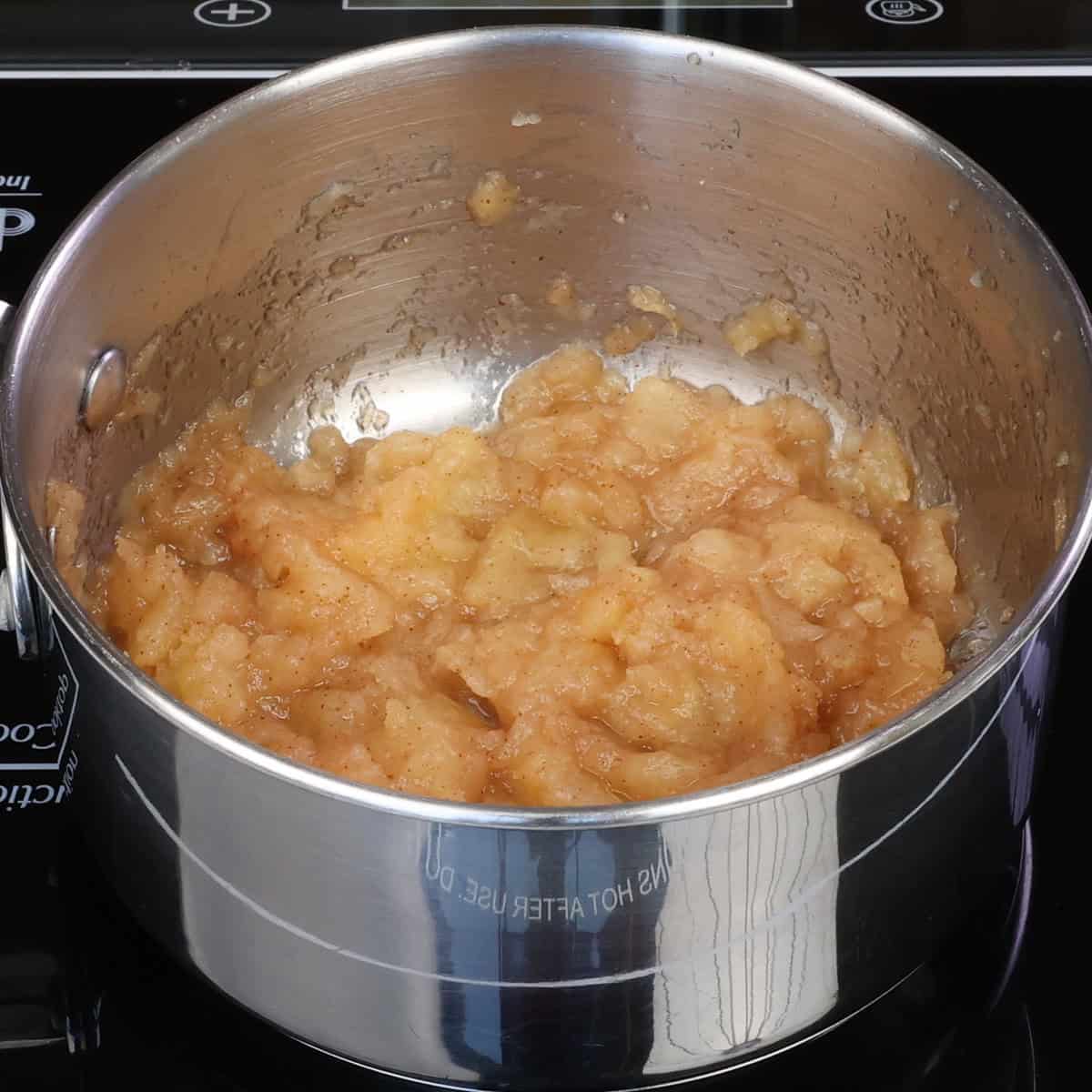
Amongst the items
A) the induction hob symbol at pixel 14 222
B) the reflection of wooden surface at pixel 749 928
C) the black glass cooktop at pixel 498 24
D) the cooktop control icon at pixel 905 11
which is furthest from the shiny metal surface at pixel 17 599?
the cooktop control icon at pixel 905 11

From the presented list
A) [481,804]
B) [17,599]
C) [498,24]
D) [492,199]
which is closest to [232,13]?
[498,24]

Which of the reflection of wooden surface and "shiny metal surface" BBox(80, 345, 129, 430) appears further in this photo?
"shiny metal surface" BBox(80, 345, 129, 430)

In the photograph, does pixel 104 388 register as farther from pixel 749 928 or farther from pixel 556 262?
pixel 749 928

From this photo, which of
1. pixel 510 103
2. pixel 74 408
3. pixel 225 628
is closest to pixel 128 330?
pixel 74 408

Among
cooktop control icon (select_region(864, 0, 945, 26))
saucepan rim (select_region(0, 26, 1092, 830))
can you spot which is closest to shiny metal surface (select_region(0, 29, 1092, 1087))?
saucepan rim (select_region(0, 26, 1092, 830))

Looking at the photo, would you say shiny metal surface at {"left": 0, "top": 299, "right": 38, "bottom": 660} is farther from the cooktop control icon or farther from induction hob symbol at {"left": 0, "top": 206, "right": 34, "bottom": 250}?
the cooktop control icon

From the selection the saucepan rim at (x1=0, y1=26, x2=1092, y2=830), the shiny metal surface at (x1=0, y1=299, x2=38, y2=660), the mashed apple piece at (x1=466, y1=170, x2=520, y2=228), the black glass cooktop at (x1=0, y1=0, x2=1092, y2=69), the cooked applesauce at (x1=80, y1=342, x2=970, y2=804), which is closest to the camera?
the saucepan rim at (x1=0, y1=26, x2=1092, y2=830)

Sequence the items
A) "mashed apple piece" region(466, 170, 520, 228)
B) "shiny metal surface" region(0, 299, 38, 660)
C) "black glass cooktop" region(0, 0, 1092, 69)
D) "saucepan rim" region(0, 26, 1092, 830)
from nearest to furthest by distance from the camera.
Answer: "saucepan rim" region(0, 26, 1092, 830)
"shiny metal surface" region(0, 299, 38, 660)
"mashed apple piece" region(466, 170, 520, 228)
"black glass cooktop" region(0, 0, 1092, 69)
